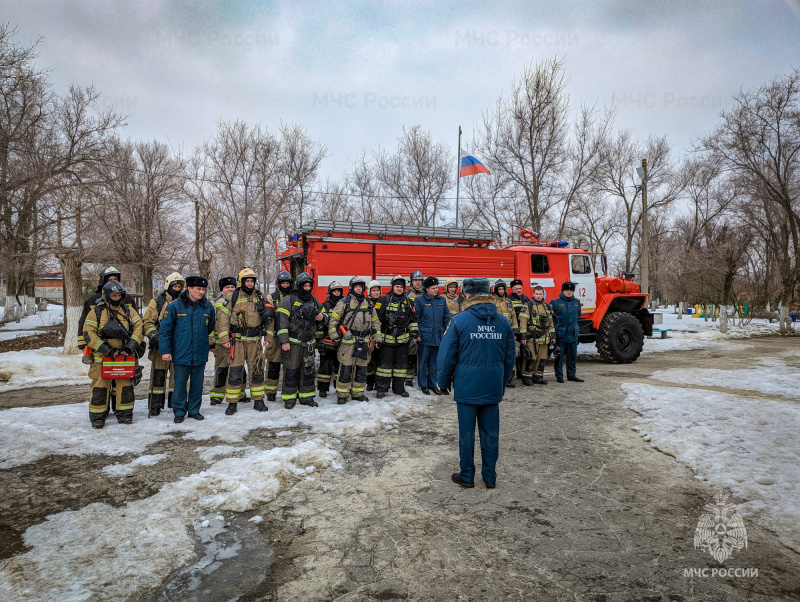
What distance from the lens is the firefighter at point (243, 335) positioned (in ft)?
20.1

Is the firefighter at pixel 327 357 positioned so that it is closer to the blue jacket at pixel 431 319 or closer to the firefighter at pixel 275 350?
the firefighter at pixel 275 350

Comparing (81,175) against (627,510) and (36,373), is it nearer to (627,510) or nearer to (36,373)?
(36,373)

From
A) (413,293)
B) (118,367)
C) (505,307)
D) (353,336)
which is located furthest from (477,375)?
(413,293)

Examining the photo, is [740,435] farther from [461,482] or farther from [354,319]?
[354,319]

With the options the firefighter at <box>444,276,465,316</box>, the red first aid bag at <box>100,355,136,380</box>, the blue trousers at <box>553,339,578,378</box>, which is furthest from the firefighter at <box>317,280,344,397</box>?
the blue trousers at <box>553,339,578,378</box>

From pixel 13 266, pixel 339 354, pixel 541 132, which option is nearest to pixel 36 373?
pixel 339 354

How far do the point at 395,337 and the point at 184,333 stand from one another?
10.0 feet

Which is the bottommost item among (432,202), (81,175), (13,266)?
(13,266)

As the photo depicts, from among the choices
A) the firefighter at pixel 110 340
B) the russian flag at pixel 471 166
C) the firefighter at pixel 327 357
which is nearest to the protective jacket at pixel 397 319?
the firefighter at pixel 327 357

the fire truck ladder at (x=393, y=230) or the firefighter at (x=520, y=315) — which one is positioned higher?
the fire truck ladder at (x=393, y=230)

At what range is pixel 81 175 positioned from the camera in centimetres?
1158

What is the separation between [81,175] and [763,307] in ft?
118

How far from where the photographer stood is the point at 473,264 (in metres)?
10.1

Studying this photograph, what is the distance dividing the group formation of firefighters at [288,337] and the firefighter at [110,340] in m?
0.01
